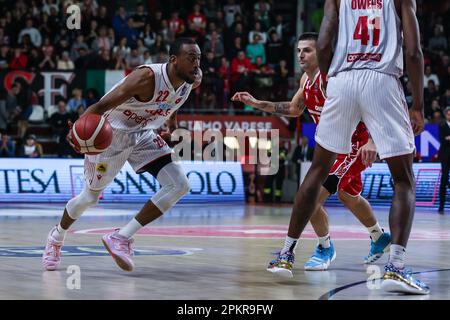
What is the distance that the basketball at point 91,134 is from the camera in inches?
287

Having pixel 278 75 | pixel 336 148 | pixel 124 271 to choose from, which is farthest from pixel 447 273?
pixel 278 75

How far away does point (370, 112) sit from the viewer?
667 centimetres

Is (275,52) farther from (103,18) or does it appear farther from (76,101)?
(76,101)

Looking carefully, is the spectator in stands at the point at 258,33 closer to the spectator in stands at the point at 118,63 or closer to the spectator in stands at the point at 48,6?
the spectator in stands at the point at 118,63

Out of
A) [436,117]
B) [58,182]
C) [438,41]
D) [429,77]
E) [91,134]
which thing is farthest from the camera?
Result: [438,41]

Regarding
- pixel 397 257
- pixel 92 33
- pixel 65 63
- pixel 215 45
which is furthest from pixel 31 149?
pixel 397 257

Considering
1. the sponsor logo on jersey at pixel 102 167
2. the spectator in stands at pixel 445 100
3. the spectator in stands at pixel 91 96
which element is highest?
the sponsor logo on jersey at pixel 102 167

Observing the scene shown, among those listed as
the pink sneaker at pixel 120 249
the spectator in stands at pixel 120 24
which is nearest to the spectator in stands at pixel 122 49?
the spectator in stands at pixel 120 24

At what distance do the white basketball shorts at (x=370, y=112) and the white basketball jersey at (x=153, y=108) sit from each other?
1.61 meters

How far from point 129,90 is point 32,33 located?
53.0 feet

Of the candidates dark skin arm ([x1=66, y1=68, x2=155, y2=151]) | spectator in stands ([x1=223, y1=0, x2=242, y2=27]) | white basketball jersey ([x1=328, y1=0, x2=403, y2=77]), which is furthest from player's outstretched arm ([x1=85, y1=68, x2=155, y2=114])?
spectator in stands ([x1=223, y1=0, x2=242, y2=27])

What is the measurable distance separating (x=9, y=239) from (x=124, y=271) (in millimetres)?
3459

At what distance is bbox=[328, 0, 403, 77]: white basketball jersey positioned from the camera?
6.69 metres

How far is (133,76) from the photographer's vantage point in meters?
7.68
